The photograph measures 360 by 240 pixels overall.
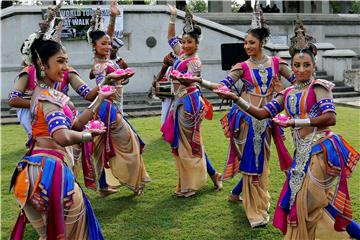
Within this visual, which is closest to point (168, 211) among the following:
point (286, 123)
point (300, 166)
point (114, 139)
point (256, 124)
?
point (114, 139)

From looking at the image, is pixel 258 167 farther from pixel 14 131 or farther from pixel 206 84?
pixel 14 131

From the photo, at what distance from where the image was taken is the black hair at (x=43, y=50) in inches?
143

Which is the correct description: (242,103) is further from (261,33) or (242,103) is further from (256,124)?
(261,33)

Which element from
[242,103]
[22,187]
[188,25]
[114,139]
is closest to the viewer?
[22,187]

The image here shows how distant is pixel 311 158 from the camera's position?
3.95m

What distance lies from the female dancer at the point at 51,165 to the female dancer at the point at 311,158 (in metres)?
1.47

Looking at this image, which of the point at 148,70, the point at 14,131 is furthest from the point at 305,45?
the point at 148,70

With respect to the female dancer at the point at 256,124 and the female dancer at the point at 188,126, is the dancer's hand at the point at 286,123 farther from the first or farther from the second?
the female dancer at the point at 188,126

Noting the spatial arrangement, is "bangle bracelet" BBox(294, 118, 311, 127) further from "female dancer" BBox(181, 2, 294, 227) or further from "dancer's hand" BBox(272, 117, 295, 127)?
"female dancer" BBox(181, 2, 294, 227)

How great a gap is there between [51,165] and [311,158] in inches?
83.0

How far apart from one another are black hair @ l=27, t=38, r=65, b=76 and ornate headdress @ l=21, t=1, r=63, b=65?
4 centimetres

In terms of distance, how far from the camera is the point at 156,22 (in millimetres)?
16297

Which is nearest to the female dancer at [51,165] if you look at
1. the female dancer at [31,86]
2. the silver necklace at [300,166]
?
the female dancer at [31,86]

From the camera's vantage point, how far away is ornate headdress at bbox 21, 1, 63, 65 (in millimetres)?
3738
